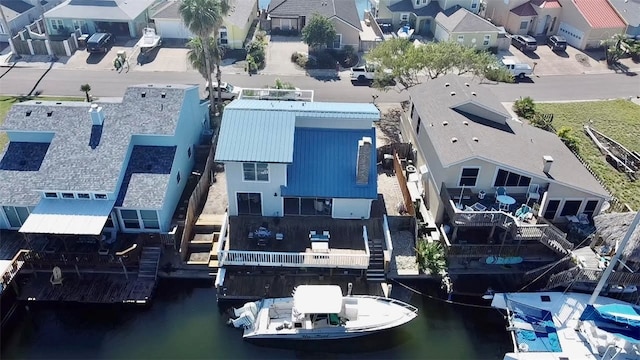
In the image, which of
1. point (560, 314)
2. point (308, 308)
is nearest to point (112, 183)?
point (308, 308)

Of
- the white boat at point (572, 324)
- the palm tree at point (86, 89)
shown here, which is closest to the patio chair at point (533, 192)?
the white boat at point (572, 324)

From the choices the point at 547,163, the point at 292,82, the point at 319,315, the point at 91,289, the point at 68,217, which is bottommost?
the point at 91,289

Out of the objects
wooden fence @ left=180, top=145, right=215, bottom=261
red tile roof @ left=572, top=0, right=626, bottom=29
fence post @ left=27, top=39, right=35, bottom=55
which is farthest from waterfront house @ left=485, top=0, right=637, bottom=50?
fence post @ left=27, top=39, right=35, bottom=55

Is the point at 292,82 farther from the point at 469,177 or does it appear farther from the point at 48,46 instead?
→ the point at 48,46

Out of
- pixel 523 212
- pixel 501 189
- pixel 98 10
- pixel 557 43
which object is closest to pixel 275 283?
pixel 501 189

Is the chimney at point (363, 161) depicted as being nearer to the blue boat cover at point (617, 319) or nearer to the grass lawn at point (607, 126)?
the blue boat cover at point (617, 319)

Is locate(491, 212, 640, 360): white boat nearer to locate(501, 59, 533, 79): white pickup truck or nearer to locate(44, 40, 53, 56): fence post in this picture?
locate(501, 59, 533, 79): white pickup truck

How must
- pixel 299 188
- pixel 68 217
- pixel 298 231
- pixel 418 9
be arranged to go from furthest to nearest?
pixel 418 9, pixel 298 231, pixel 299 188, pixel 68 217

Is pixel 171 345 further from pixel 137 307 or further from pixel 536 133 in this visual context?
pixel 536 133
